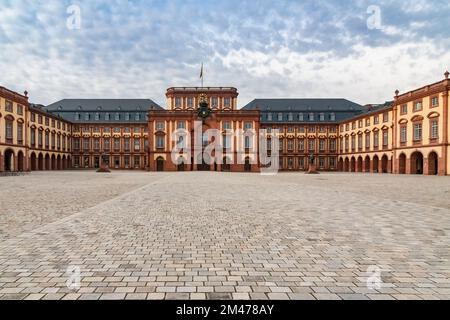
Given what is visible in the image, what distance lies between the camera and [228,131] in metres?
59.9

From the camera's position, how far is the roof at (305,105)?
7319cm

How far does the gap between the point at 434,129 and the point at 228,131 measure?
33.8m

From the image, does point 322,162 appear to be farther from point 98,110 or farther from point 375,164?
point 98,110

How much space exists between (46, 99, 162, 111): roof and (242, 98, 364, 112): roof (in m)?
25.9

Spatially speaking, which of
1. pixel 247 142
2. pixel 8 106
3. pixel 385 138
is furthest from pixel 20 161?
pixel 385 138

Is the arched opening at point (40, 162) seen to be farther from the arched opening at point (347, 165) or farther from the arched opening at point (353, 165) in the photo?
the arched opening at point (347, 165)

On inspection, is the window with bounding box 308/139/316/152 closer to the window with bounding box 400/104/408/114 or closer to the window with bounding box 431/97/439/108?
the window with bounding box 400/104/408/114

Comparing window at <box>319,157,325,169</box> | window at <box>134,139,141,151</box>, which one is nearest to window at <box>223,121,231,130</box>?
window at <box>134,139,141,151</box>

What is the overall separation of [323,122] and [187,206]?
65.6m

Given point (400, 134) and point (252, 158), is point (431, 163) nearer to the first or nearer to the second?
point (400, 134)

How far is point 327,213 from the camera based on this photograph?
9383 millimetres

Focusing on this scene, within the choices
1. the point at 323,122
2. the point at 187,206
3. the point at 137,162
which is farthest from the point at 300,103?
the point at 187,206

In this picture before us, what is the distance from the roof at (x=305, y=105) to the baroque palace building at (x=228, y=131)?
0.80 feet
